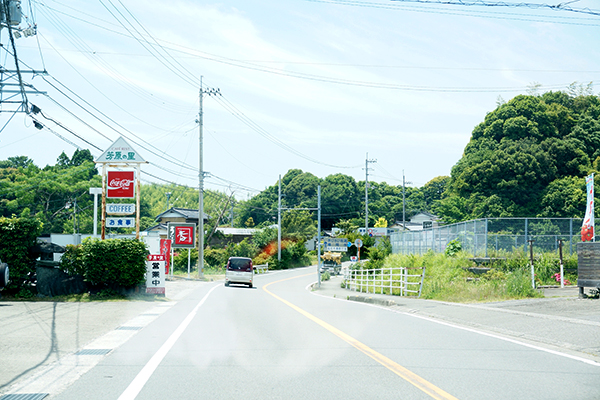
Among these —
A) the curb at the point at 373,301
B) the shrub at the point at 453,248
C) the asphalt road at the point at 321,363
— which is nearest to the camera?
the asphalt road at the point at 321,363

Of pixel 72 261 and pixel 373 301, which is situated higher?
pixel 72 261

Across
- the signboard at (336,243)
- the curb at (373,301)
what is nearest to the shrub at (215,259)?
the signboard at (336,243)

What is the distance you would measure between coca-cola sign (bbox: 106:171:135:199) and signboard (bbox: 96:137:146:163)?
1.85 feet

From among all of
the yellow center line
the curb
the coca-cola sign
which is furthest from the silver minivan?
the yellow center line

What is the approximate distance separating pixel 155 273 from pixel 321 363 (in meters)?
14.1

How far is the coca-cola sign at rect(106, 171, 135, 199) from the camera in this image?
21.7 metres

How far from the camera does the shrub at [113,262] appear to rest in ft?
61.8

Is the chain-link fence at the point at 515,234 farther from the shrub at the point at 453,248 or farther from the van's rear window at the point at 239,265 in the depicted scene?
the van's rear window at the point at 239,265

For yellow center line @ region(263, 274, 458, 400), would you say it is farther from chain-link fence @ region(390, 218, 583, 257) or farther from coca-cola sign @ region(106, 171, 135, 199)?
chain-link fence @ region(390, 218, 583, 257)

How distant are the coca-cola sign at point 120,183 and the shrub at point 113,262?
3.01m

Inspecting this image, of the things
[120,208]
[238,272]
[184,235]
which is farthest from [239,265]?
[120,208]

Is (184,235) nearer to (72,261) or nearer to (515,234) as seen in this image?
(72,261)

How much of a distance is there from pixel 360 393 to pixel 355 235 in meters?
53.5

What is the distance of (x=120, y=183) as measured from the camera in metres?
21.8
